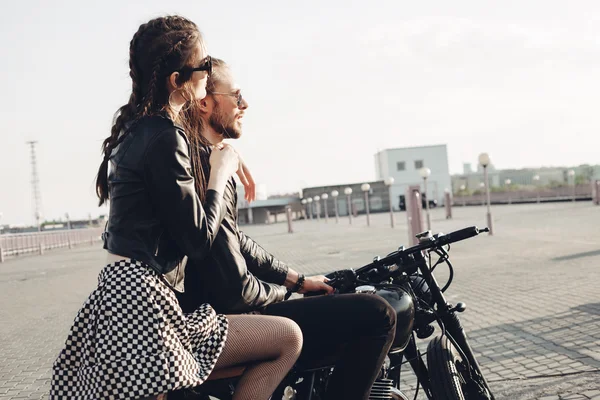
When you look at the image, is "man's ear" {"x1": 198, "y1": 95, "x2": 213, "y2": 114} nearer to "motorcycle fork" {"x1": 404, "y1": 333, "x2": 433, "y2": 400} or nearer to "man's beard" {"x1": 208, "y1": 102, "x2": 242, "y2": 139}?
"man's beard" {"x1": 208, "y1": 102, "x2": 242, "y2": 139}

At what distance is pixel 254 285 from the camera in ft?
7.49

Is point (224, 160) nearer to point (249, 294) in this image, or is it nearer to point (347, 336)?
point (249, 294)

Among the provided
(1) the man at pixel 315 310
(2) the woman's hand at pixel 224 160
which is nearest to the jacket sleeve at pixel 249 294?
(1) the man at pixel 315 310

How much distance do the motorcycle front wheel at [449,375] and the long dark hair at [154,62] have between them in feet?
4.88

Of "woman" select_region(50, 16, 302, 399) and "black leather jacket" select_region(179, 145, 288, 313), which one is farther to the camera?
"black leather jacket" select_region(179, 145, 288, 313)

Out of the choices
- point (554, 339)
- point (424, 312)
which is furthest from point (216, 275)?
point (554, 339)

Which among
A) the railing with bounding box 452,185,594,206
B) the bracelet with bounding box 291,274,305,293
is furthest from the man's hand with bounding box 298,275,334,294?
the railing with bounding box 452,185,594,206

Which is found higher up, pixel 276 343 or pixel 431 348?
pixel 276 343

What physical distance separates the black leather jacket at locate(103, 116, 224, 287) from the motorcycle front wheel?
118cm

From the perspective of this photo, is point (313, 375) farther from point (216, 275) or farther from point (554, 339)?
A: point (554, 339)

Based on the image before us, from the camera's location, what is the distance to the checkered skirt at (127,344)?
6.11 feet

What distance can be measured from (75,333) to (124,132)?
2.09 feet

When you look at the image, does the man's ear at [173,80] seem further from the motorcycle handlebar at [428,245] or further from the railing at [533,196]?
the railing at [533,196]

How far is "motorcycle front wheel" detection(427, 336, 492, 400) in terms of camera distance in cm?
268
